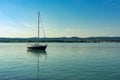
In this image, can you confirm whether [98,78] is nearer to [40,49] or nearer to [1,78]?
[1,78]

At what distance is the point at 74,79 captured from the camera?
21.2 metres

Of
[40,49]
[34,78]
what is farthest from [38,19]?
[34,78]

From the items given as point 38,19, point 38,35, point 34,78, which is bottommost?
point 34,78

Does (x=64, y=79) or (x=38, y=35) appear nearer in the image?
(x=64, y=79)

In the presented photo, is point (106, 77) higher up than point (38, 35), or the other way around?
point (38, 35)

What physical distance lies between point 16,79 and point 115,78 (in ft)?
33.8

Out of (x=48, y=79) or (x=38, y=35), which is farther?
(x=38, y=35)

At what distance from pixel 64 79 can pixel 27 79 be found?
3.82 metres

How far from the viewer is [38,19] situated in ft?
Answer: 250

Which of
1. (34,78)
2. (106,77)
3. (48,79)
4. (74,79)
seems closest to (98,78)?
(106,77)

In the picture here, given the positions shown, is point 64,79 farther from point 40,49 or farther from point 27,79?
point 40,49

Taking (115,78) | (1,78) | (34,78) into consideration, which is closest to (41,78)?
(34,78)

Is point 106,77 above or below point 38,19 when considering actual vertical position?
below

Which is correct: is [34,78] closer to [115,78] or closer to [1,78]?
[1,78]
